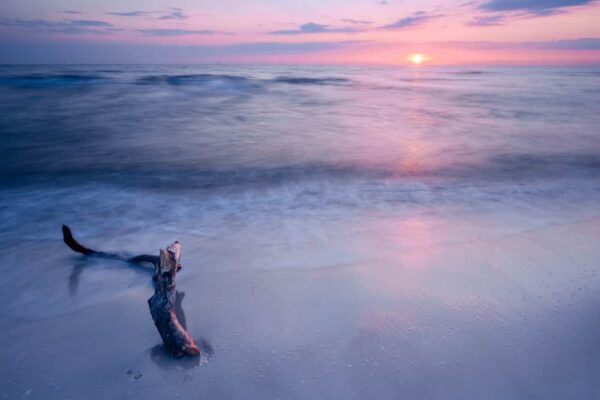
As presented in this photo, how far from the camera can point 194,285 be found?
3439 mm

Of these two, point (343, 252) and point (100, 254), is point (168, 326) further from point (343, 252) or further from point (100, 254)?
point (343, 252)

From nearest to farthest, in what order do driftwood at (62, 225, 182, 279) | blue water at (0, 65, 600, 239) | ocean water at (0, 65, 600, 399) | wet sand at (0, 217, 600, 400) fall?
wet sand at (0, 217, 600, 400) < ocean water at (0, 65, 600, 399) < driftwood at (62, 225, 182, 279) < blue water at (0, 65, 600, 239)

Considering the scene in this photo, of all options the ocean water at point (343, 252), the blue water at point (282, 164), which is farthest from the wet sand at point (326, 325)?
the blue water at point (282, 164)

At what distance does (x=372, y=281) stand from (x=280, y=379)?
140cm

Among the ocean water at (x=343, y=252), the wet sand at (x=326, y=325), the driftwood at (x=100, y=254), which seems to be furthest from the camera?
the driftwood at (x=100, y=254)

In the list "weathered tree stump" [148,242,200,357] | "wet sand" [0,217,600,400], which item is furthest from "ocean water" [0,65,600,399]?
"weathered tree stump" [148,242,200,357]

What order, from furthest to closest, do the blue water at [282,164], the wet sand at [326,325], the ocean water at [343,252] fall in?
the blue water at [282,164], the ocean water at [343,252], the wet sand at [326,325]

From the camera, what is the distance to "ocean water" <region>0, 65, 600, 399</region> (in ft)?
8.13

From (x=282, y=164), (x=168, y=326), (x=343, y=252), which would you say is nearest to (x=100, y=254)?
(x=168, y=326)

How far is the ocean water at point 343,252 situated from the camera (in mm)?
2479

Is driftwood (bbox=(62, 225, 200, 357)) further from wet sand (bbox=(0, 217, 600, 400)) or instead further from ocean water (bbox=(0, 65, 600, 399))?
ocean water (bbox=(0, 65, 600, 399))

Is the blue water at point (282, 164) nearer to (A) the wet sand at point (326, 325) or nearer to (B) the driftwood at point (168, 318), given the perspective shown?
(A) the wet sand at point (326, 325)

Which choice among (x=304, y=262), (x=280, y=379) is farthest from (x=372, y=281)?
(x=280, y=379)

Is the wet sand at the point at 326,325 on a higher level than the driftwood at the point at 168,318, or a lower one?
lower
